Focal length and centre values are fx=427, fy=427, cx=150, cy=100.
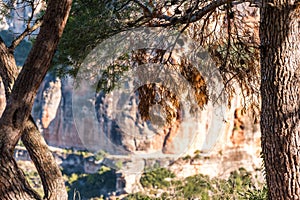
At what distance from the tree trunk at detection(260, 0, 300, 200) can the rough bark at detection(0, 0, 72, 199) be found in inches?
32.4

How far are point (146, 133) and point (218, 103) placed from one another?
2.83 feet

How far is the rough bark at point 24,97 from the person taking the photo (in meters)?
1.58

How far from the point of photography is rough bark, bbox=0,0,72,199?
1583 millimetres

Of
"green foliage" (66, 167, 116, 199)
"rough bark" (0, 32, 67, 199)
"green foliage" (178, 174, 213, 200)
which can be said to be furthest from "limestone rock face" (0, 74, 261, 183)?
"green foliage" (66, 167, 116, 199)

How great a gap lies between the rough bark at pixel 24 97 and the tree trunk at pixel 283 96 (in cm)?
82

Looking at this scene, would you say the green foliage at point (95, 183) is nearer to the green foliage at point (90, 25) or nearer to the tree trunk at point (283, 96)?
the green foliage at point (90, 25)

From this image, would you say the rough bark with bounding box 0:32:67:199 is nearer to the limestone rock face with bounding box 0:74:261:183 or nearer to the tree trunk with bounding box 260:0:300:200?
the limestone rock face with bounding box 0:74:261:183

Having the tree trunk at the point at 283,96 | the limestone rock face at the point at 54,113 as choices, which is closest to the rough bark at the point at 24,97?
the tree trunk at the point at 283,96

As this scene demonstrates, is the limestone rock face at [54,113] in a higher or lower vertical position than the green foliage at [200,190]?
higher

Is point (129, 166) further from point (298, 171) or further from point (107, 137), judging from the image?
point (298, 171)

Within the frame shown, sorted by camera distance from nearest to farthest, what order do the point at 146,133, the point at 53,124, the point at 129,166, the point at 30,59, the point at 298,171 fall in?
the point at 298,171 → the point at 30,59 → the point at 129,166 → the point at 146,133 → the point at 53,124

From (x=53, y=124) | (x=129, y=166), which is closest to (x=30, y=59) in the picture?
(x=129, y=166)

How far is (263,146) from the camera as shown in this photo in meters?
1.68

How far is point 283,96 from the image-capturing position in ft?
5.27
